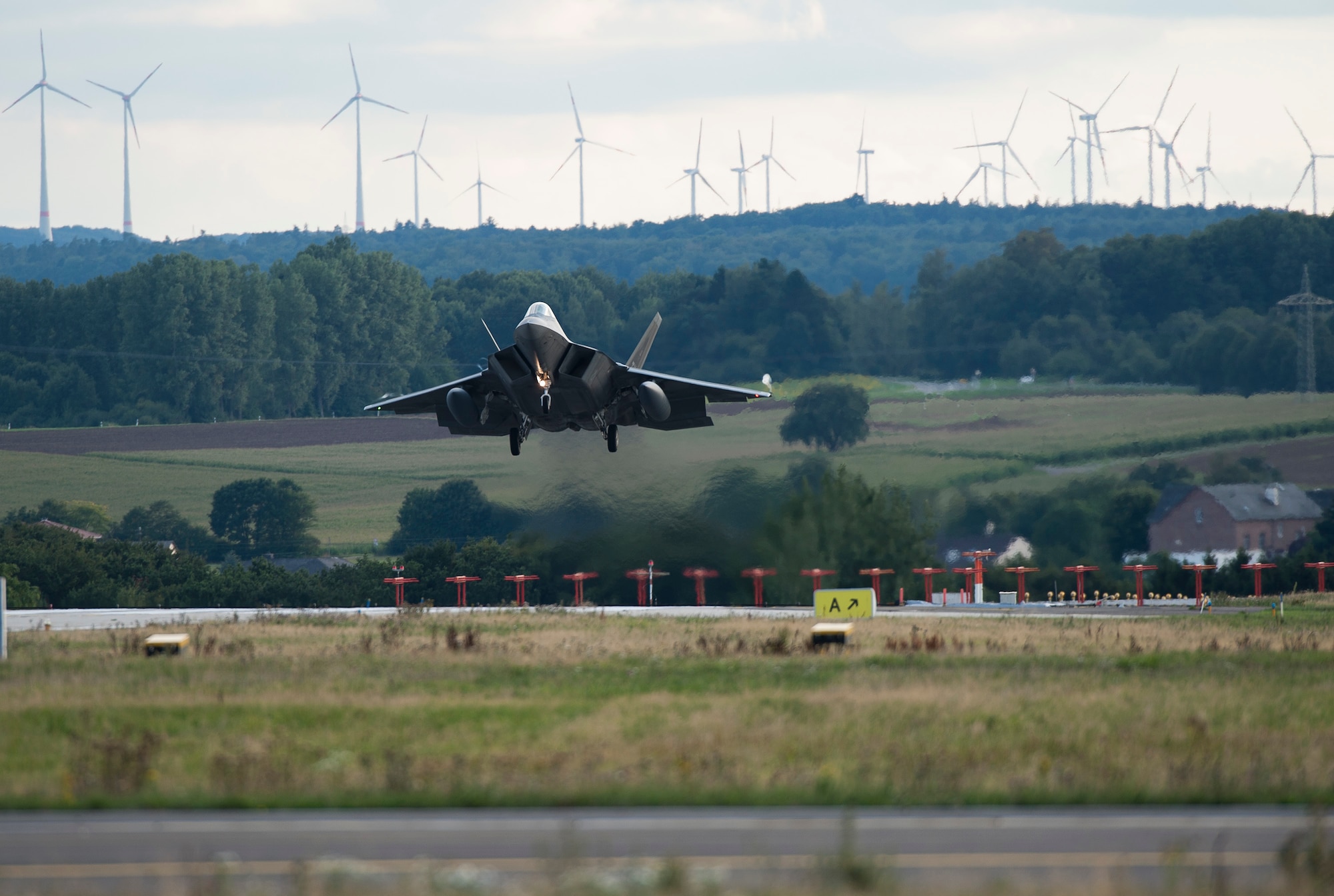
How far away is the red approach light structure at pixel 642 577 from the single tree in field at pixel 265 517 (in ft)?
165

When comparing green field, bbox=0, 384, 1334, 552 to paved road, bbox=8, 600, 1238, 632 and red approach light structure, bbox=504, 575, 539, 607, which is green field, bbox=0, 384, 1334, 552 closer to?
red approach light structure, bbox=504, 575, 539, 607

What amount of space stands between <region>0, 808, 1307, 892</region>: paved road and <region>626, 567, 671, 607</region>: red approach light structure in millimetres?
43772

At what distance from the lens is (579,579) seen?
64188mm

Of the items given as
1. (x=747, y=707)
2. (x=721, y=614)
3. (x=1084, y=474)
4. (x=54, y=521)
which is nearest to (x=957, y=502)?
(x=1084, y=474)

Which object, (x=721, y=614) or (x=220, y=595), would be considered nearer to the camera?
(x=721, y=614)

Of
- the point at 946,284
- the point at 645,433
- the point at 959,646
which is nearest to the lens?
the point at 959,646

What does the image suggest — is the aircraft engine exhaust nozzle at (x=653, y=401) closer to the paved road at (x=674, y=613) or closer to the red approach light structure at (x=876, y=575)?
the paved road at (x=674, y=613)

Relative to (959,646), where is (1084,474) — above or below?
above

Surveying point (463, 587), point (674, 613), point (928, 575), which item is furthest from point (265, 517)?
point (674, 613)

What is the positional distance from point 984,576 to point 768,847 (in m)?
65.0

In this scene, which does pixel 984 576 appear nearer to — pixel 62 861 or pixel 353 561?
pixel 353 561

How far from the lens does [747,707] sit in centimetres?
2469

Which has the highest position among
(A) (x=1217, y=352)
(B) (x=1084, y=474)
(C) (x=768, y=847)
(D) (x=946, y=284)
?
(D) (x=946, y=284)

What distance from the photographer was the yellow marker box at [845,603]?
49.5 m
